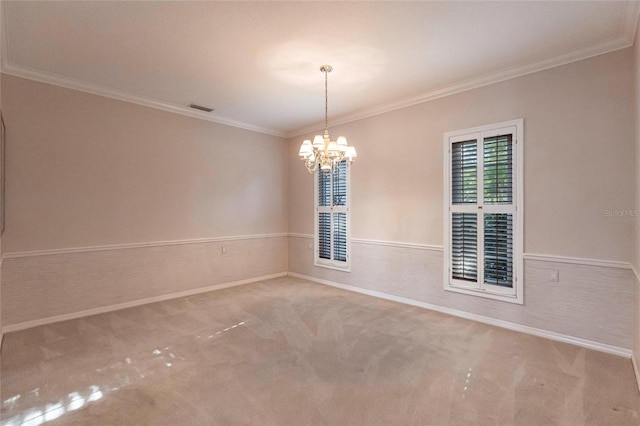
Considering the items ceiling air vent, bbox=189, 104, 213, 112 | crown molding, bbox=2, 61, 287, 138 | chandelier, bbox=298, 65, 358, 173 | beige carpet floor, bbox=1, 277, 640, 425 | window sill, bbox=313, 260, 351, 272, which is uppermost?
ceiling air vent, bbox=189, 104, 213, 112

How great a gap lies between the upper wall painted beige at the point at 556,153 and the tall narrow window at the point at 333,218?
103 centimetres

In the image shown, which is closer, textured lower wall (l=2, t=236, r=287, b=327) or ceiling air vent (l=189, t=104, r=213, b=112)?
textured lower wall (l=2, t=236, r=287, b=327)

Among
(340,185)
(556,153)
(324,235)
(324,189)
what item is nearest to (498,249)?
(556,153)

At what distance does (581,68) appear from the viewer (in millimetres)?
3166

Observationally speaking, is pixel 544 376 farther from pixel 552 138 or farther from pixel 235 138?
pixel 235 138

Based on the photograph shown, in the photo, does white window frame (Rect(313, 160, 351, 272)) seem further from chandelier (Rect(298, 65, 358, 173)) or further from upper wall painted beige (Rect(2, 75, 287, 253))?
chandelier (Rect(298, 65, 358, 173))

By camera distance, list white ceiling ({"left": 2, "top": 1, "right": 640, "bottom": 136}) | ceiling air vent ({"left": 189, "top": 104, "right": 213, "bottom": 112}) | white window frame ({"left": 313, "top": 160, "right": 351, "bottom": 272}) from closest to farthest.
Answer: white ceiling ({"left": 2, "top": 1, "right": 640, "bottom": 136}), ceiling air vent ({"left": 189, "top": 104, "right": 213, "bottom": 112}), white window frame ({"left": 313, "top": 160, "right": 351, "bottom": 272})

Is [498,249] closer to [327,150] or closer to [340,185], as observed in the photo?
[327,150]

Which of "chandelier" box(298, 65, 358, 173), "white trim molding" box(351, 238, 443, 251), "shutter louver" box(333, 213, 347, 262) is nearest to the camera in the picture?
"chandelier" box(298, 65, 358, 173)

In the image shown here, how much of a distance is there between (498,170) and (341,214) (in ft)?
8.26

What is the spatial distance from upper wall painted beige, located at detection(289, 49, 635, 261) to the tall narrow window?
1035 millimetres

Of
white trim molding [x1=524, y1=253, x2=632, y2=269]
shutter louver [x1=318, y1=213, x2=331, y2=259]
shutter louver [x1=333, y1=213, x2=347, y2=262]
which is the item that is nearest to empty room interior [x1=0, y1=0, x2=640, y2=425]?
white trim molding [x1=524, y1=253, x2=632, y2=269]

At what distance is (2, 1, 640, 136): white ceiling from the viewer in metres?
2.53

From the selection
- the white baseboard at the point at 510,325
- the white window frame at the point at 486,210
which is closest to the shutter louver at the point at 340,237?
the white baseboard at the point at 510,325
